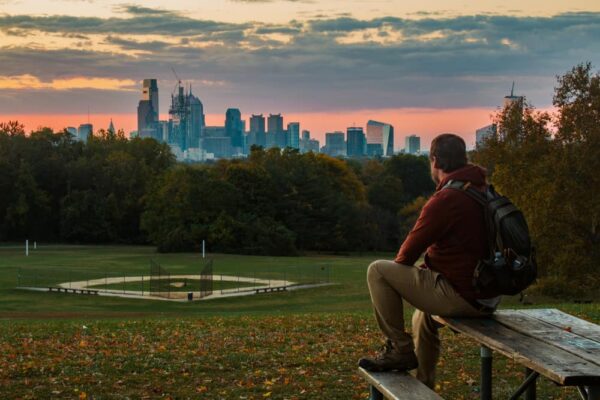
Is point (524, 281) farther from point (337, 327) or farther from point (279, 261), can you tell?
point (279, 261)

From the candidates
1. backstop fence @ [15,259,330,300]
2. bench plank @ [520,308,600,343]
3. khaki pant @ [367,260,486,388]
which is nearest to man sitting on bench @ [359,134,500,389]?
khaki pant @ [367,260,486,388]

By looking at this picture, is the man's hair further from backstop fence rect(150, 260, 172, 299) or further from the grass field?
backstop fence rect(150, 260, 172, 299)

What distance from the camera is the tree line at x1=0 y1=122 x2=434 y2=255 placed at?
79438mm

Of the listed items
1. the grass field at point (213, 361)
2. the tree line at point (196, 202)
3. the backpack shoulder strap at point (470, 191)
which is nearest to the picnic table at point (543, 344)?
the backpack shoulder strap at point (470, 191)

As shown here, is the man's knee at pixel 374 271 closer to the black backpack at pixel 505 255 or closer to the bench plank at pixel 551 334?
the black backpack at pixel 505 255

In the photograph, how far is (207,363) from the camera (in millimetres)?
11250

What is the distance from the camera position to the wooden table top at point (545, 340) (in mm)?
4988

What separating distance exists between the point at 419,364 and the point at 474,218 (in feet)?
4.98

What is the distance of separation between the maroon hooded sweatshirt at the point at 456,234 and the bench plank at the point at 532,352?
243 mm

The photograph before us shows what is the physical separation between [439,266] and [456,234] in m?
0.32

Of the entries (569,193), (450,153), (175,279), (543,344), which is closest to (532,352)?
(543,344)

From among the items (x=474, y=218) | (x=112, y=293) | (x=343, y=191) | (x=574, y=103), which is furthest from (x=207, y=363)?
(x=343, y=191)

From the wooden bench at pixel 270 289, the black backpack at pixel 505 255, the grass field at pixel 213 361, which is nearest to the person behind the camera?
the black backpack at pixel 505 255

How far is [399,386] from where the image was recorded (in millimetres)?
6215
